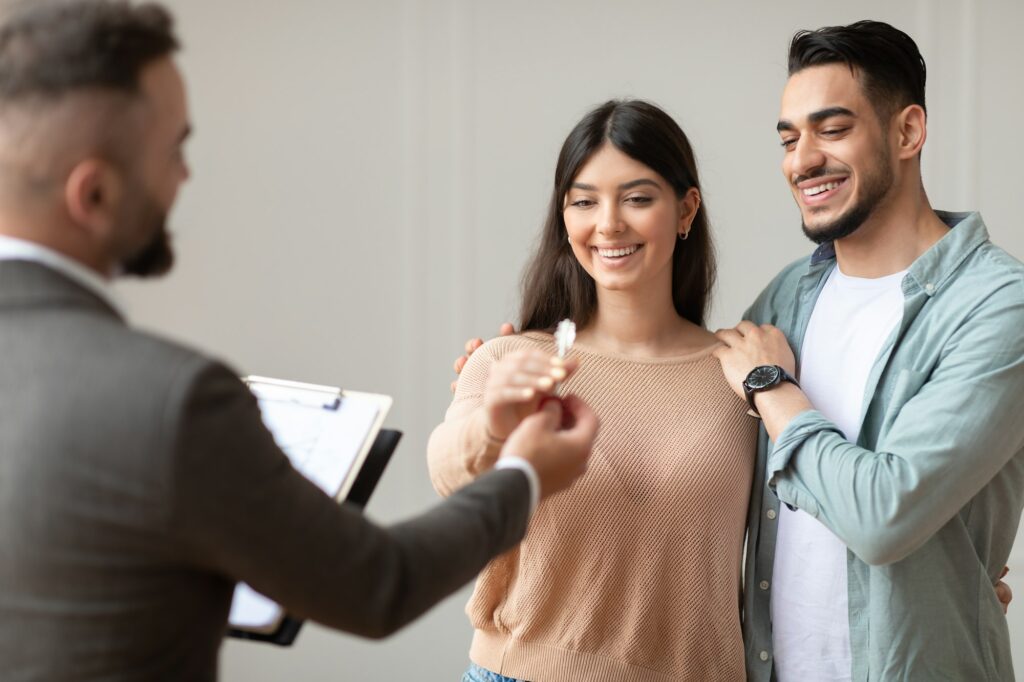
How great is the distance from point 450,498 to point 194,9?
3.14m

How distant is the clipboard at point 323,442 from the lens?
119 cm

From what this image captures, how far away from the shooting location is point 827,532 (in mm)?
1748

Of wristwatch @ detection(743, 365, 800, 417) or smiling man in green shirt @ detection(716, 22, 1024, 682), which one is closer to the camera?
smiling man in green shirt @ detection(716, 22, 1024, 682)

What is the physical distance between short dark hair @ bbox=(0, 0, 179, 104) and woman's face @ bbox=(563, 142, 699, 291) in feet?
3.41

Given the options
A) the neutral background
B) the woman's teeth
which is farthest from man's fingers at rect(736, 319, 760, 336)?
the neutral background

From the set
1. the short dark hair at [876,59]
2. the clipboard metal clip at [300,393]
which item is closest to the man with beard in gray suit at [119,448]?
the clipboard metal clip at [300,393]

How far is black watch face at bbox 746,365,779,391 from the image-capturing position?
5.62ft

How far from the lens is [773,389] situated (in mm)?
1702

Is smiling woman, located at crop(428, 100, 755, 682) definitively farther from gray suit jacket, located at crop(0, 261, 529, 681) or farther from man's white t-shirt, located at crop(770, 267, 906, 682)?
gray suit jacket, located at crop(0, 261, 529, 681)

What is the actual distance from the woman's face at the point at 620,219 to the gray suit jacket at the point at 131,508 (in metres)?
1.04

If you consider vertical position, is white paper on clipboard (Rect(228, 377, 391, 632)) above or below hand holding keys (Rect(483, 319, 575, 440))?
below

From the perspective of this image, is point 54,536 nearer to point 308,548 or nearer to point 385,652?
point 308,548

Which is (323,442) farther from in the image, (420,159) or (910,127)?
(420,159)

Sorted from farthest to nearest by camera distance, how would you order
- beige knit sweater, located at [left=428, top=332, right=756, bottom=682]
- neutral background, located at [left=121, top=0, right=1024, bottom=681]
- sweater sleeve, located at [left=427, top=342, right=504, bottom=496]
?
neutral background, located at [left=121, top=0, right=1024, bottom=681] → beige knit sweater, located at [left=428, top=332, right=756, bottom=682] → sweater sleeve, located at [left=427, top=342, right=504, bottom=496]
